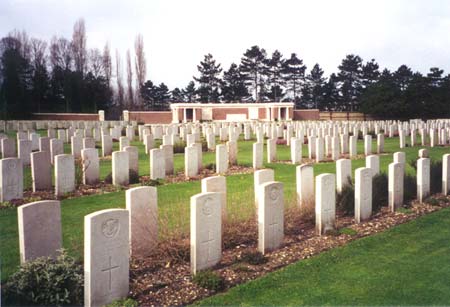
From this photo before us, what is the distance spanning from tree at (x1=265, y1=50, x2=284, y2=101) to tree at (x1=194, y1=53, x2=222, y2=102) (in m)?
8.76

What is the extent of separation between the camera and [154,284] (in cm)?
514

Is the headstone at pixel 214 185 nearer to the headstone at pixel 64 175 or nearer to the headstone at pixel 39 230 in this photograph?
the headstone at pixel 39 230

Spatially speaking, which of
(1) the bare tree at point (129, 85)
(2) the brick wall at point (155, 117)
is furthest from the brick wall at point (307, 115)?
(1) the bare tree at point (129, 85)

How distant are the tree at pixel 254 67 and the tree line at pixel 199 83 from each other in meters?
0.16

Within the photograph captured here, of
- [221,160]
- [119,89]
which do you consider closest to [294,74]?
[119,89]

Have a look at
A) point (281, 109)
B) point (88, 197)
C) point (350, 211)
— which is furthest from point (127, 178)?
point (281, 109)

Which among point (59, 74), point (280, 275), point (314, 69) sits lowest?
point (280, 275)

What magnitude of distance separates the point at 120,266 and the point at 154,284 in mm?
634

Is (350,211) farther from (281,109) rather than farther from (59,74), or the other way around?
(281,109)

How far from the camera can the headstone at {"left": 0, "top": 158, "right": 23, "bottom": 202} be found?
359 inches

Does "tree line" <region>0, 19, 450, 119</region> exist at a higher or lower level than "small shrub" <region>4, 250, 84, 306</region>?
higher

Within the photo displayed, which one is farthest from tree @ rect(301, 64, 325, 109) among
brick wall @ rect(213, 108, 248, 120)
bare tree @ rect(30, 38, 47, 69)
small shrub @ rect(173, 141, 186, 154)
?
small shrub @ rect(173, 141, 186, 154)

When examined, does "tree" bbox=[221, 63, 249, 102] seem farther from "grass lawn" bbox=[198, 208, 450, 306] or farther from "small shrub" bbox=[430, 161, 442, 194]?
"grass lawn" bbox=[198, 208, 450, 306]

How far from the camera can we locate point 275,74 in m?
70.7
